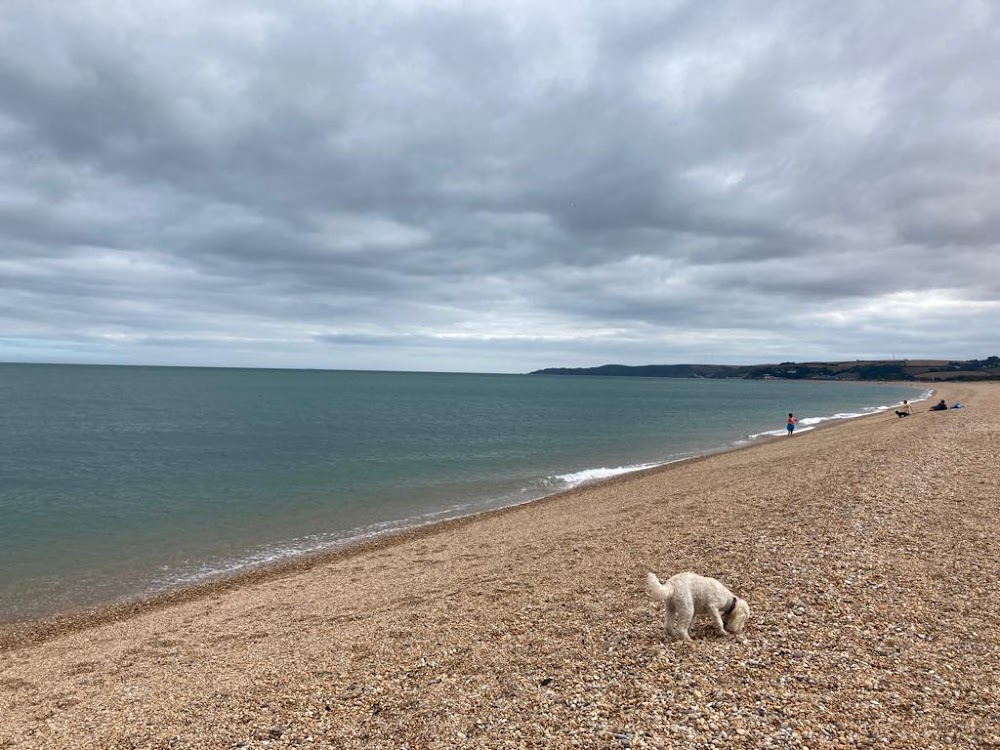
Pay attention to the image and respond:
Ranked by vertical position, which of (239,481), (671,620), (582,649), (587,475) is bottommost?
(239,481)

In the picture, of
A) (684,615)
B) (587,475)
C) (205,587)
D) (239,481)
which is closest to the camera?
(684,615)

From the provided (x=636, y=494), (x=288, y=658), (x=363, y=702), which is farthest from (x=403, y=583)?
(x=636, y=494)

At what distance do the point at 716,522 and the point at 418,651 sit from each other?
932cm

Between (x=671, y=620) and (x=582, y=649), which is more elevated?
(x=671, y=620)

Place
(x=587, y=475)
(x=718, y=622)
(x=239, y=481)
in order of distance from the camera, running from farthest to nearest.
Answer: (x=587, y=475), (x=239, y=481), (x=718, y=622)

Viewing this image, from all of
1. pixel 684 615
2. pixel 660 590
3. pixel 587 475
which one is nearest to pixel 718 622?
pixel 684 615

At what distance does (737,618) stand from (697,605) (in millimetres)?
523

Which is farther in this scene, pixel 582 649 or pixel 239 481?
pixel 239 481

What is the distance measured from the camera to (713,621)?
7695mm

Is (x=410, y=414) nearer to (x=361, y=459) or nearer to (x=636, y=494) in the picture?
(x=361, y=459)

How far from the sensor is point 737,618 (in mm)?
7609

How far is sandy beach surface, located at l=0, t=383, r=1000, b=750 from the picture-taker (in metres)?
6.04

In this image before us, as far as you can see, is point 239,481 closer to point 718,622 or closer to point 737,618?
point 718,622

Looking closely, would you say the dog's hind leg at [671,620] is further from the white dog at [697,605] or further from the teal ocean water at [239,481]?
the teal ocean water at [239,481]
